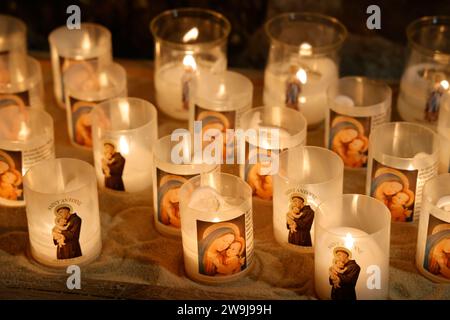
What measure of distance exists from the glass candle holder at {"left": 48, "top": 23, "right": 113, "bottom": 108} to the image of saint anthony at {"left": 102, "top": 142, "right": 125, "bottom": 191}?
41cm

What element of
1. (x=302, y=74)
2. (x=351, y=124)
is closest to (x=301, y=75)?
(x=302, y=74)

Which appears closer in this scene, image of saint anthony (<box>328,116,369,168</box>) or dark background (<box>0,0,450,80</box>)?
image of saint anthony (<box>328,116,369,168</box>)

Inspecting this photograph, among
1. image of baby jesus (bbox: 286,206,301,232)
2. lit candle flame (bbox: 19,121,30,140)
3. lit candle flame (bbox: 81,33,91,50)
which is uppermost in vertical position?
lit candle flame (bbox: 81,33,91,50)

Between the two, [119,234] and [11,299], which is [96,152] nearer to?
[119,234]

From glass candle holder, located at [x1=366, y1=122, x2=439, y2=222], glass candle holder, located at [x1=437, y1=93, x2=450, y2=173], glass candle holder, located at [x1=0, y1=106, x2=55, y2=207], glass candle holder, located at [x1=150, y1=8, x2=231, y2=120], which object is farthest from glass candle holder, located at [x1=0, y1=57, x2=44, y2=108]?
glass candle holder, located at [x1=437, y1=93, x2=450, y2=173]

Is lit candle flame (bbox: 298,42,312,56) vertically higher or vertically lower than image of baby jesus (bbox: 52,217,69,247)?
higher

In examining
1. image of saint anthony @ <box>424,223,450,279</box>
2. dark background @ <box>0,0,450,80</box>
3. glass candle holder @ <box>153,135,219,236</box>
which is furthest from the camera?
dark background @ <box>0,0,450,80</box>

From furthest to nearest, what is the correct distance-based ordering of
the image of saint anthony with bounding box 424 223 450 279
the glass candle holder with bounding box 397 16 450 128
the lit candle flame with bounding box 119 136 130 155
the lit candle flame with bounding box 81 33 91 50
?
1. the lit candle flame with bounding box 81 33 91 50
2. the glass candle holder with bounding box 397 16 450 128
3. the lit candle flame with bounding box 119 136 130 155
4. the image of saint anthony with bounding box 424 223 450 279

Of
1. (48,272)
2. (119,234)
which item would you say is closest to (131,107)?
(119,234)

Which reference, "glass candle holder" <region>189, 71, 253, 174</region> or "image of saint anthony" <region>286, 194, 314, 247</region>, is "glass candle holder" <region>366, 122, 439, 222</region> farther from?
"glass candle holder" <region>189, 71, 253, 174</region>

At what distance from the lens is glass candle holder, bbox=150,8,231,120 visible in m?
2.47

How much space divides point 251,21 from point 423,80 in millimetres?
618

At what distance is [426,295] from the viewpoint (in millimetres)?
1865

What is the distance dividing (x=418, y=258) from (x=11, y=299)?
2.57 feet
